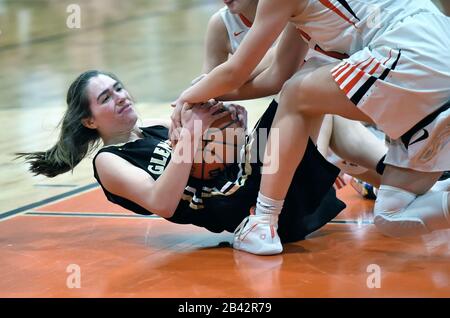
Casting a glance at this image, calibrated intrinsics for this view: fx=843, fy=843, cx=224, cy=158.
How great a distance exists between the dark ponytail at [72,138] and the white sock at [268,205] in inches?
33.9

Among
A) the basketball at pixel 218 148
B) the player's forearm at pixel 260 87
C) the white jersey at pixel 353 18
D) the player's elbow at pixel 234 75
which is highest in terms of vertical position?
the white jersey at pixel 353 18

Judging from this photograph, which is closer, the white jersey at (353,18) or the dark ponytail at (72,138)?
the white jersey at (353,18)

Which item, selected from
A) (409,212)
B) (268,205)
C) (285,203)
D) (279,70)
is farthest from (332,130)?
(409,212)

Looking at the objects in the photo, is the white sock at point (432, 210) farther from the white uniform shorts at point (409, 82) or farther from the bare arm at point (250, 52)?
the bare arm at point (250, 52)

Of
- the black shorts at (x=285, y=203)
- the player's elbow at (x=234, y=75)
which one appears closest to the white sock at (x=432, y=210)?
the black shorts at (x=285, y=203)

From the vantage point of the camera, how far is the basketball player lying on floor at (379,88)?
290cm

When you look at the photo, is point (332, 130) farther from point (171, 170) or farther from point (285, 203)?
point (171, 170)

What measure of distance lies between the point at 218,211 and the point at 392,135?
2.56ft

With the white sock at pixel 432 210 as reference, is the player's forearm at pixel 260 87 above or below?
above

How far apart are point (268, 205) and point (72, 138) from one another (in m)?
0.95

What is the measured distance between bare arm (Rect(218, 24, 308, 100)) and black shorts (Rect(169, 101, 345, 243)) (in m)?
0.12

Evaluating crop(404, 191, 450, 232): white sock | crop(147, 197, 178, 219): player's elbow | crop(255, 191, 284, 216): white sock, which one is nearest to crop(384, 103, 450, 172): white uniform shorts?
crop(404, 191, 450, 232): white sock

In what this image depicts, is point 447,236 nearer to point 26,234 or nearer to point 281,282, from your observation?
point 281,282

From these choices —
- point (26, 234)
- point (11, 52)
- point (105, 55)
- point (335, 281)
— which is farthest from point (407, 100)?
point (11, 52)
